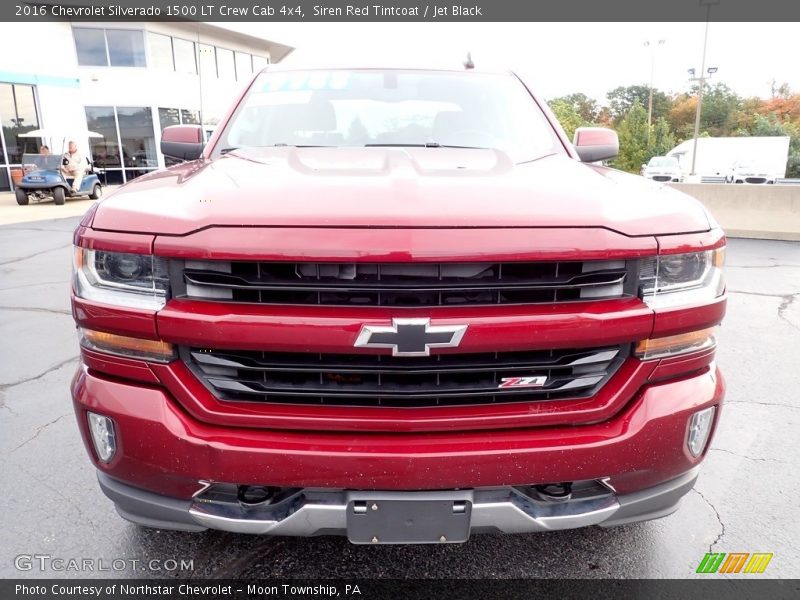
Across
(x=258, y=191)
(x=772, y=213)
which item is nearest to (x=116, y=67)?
(x=772, y=213)

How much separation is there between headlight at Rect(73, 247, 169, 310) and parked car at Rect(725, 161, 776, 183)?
33344 millimetres

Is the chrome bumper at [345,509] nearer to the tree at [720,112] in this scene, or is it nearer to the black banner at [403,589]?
the black banner at [403,589]

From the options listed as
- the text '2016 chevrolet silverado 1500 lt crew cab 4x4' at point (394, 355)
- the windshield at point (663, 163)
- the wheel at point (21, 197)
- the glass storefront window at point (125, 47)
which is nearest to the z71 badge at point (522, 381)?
the text '2016 chevrolet silverado 1500 lt crew cab 4x4' at point (394, 355)

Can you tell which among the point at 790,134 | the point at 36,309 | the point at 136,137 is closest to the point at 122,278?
the point at 36,309

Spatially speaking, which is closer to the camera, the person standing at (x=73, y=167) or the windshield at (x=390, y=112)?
the windshield at (x=390, y=112)

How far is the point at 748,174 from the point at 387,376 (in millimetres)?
34657

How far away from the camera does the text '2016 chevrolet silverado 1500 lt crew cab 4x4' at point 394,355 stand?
1501 mm

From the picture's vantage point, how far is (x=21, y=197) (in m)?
15.2

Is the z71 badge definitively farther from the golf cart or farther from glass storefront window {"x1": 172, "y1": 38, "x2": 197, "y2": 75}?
glass storefront window {"x1": 172, "y1": 38, "x2": 197, "y2": 75}

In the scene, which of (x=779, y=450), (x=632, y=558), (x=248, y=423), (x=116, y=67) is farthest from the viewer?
(x=116, y=67)

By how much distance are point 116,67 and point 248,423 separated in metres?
26.5

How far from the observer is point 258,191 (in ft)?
5.42

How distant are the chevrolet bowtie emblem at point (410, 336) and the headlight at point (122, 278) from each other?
58cm

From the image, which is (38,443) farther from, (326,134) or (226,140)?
(326,134)
